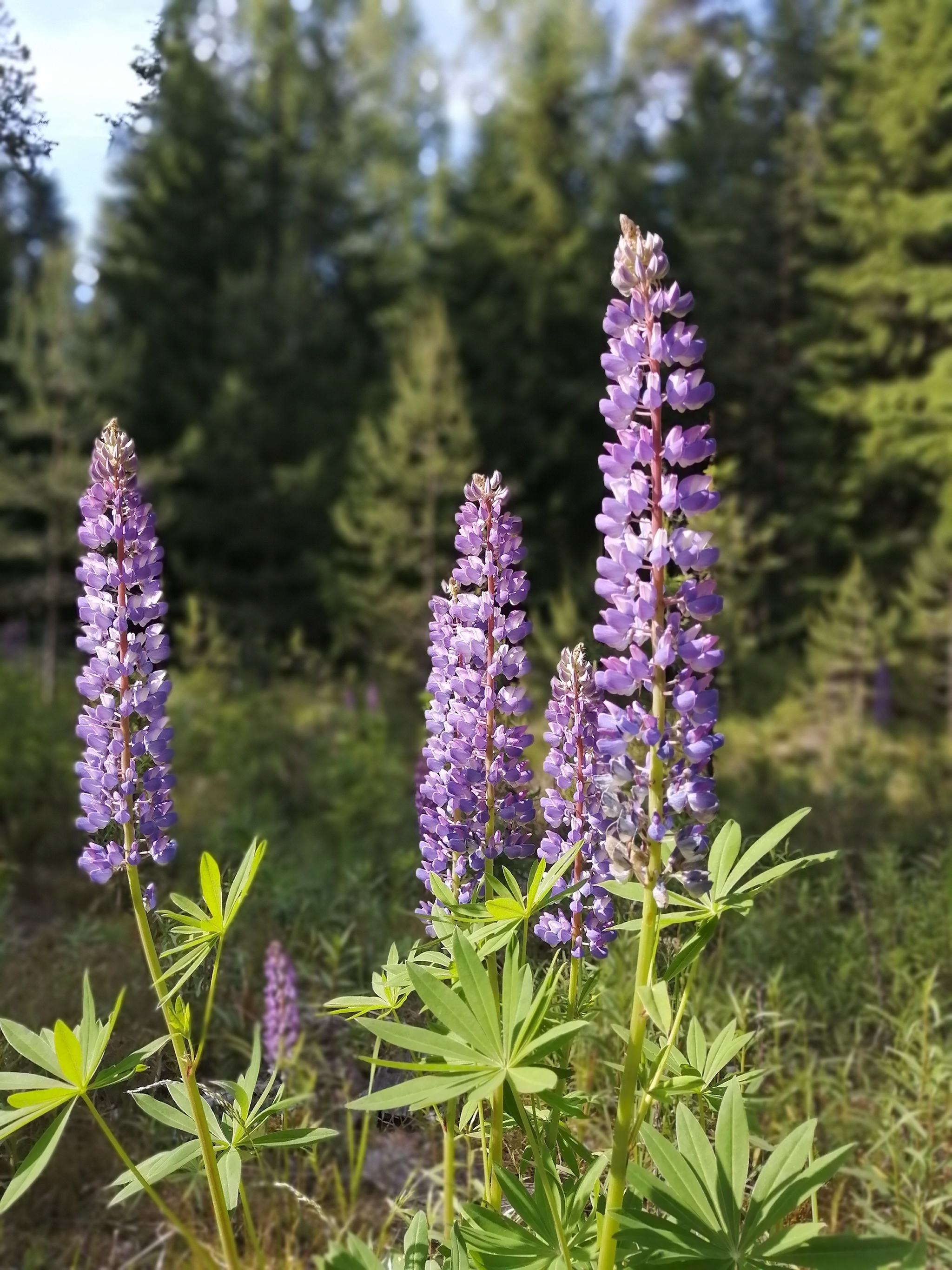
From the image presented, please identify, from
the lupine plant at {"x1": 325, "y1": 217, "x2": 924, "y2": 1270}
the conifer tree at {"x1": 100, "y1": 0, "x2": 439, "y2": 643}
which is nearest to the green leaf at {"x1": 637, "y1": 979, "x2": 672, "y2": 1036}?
the lupine plant at {"x1": 325, "y1": 217, "x2": 924, "y2": 1270}

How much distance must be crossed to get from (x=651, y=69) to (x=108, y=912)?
2715 centimetres

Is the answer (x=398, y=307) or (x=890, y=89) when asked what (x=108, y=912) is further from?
(x=890, y=89)

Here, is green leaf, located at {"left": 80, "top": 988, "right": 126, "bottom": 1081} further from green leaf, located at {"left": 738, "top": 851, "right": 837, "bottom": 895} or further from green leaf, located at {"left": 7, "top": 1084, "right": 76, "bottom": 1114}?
green leaf, located at {"left": 738, "top": 851, "right": 837, "bottom": 895}

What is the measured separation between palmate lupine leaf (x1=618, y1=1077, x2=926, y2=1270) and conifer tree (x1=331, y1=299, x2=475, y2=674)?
12480 mm

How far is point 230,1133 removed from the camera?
2.08 metres

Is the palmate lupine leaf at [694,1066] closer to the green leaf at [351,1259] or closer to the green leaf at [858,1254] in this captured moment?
the green leaf at [858,1254]

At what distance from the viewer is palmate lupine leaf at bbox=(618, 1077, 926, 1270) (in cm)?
143

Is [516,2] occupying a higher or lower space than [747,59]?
higher

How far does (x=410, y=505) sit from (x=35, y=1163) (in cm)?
1496

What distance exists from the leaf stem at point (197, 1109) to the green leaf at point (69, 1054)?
0.15m

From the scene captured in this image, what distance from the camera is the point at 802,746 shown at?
12.7 m

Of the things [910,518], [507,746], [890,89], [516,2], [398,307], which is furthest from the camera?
[516,2]

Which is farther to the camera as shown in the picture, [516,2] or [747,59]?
[516,2]

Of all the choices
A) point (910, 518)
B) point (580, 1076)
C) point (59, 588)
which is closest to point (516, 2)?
point (910, 518)
